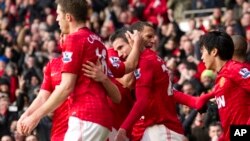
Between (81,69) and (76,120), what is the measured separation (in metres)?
0.43

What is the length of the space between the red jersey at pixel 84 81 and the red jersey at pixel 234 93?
1.30m

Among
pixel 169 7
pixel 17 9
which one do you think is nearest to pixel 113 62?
pixel 169 7

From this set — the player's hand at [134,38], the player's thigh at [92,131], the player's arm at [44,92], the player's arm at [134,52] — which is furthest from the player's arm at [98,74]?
the player's arm at [44,92]

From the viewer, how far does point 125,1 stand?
22625mm

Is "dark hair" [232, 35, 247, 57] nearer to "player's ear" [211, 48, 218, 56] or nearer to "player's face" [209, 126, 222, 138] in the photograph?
"player's ear" [211, 48, 218, 56]

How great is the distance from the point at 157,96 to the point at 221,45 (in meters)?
0.81

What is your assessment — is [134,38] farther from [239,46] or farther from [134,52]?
[239,46]

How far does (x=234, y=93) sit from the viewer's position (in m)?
8.56

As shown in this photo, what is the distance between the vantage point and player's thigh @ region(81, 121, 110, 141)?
25.2 feet

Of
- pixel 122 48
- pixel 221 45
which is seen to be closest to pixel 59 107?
pixel 122 48

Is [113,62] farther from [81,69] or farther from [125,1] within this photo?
[125,1]

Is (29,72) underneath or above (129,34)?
underneath

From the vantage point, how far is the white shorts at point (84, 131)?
7.68 metres

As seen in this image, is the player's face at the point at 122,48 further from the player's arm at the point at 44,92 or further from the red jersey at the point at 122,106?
the player's arm at the point at 44,92
